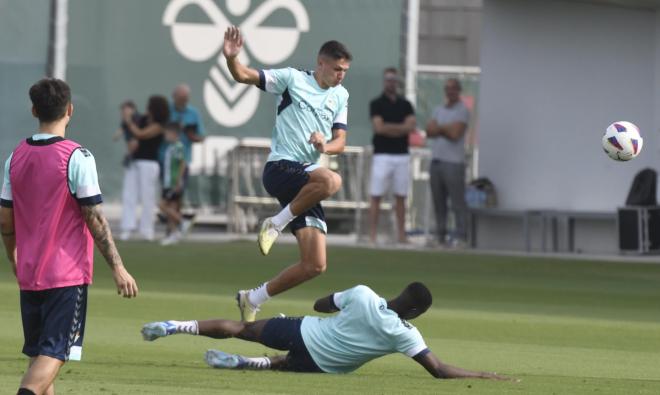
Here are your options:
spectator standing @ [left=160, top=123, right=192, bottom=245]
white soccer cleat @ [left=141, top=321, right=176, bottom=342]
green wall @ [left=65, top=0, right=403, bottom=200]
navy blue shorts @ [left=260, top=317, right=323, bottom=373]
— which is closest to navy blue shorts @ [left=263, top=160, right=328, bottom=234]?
navy blue shorts @ [left=260, top=317, right=323, bottom=373]

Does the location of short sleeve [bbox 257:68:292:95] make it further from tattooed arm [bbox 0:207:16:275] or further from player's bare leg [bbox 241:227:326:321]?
→ tattooed arm [bbox 0:207:16:275]

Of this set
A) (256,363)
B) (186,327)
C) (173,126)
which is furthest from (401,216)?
(186,327)

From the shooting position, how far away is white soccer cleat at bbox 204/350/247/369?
10445 millimetres

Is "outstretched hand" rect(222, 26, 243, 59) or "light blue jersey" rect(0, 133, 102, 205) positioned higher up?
"outstretched hand" rect(222, 26, 243, 59)

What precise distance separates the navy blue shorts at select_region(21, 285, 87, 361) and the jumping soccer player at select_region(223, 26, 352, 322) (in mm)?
4299

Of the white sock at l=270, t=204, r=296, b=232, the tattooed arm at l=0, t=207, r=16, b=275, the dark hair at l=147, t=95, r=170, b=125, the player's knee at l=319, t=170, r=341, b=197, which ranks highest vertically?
the dark hair at l=147, t=95, r=170, b=125

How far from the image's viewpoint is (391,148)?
2472 cm

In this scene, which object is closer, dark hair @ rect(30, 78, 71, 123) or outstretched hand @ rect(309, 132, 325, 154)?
dark hair @ rect(30, 78, 71, 123)

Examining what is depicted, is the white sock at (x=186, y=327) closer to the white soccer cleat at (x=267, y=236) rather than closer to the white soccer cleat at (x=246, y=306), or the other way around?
the white soccer cleat at (x=246, y=306)

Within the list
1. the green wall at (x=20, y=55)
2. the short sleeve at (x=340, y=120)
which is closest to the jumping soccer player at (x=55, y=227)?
the short sleeve at (x=340, y=120)

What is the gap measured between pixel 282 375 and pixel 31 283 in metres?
2.66

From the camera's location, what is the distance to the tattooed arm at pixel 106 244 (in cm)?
779

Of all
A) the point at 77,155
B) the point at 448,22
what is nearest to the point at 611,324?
the point at 77,155

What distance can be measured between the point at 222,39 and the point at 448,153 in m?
5.08
